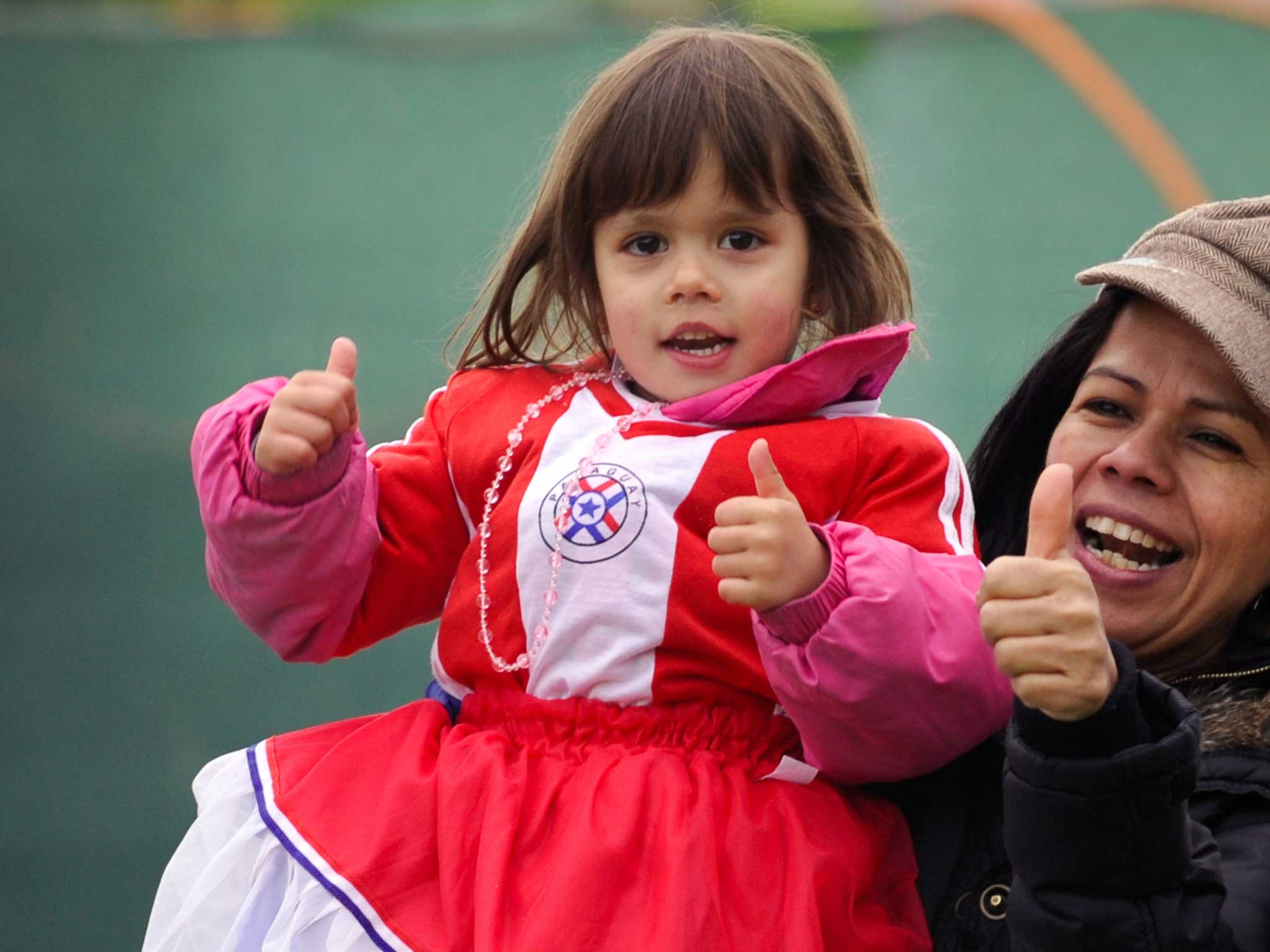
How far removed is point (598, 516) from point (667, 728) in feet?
0.62

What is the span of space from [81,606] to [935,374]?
1.92 meters

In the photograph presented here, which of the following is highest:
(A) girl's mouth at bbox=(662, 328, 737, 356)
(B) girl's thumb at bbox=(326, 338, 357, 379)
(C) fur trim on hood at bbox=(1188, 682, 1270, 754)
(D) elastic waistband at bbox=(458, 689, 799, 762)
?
(B) girl's thumb at bbox=(326, 338, 357, 379)

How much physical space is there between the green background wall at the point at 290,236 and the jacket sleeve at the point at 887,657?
2235mm

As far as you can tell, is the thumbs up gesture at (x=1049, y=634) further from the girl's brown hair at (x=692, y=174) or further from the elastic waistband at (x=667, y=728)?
the girl's brown hair at (x=692, y=174)

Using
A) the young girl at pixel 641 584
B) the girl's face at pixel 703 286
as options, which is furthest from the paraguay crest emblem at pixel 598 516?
the girl's face at pixel 703 286

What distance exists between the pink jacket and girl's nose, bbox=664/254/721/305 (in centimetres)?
8

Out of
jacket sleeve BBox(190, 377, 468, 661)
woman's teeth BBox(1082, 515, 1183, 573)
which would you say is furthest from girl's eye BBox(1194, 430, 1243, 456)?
jacket sleeve BBox(190, 377, 468, 661)

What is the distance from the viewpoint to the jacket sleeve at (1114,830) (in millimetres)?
1108

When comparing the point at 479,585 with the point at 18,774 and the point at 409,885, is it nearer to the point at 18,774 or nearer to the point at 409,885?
the point at 409,885

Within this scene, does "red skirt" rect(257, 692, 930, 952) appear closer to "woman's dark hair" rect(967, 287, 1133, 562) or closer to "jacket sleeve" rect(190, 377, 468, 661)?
"jacket sleeve" rect(190, 377, 468, 661)

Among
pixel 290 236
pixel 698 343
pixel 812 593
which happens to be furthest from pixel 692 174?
pixel 290 236

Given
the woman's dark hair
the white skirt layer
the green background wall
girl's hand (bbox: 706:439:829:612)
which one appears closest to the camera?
girl's hand (bbox: 706:439:829:612)

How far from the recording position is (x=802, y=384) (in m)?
1.40

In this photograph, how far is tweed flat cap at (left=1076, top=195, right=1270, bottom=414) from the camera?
1457 mm
